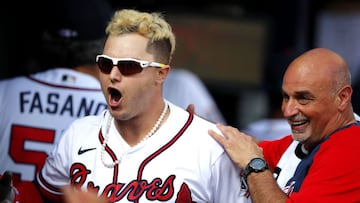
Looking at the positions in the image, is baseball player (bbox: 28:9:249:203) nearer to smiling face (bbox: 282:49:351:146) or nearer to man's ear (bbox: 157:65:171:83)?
man's ear (bbox: 157:65:171:83)

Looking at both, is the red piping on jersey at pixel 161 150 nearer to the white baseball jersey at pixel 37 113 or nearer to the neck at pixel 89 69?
the white baseball jersey at pixel 37 113

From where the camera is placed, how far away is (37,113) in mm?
5164

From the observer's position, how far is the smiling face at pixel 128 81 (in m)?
4.17

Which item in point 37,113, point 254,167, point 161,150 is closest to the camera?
point 254,167

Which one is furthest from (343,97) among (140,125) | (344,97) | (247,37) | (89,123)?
(247,37)

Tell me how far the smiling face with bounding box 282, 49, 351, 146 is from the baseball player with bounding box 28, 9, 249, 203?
347mm

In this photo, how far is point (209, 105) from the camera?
24.2 feet

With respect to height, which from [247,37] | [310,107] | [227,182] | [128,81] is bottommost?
[247,37]

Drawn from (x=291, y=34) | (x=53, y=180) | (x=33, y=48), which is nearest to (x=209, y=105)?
(x=291, y=34)

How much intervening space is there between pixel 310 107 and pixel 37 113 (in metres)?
1.65

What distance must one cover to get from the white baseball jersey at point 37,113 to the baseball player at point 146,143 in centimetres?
80

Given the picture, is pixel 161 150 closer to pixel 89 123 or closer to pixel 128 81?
pixel 128 81

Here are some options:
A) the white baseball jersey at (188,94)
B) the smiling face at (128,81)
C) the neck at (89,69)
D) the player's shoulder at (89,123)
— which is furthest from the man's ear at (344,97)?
the white baseball jersey at (188,94)

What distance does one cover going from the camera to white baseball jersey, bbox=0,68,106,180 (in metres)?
5.13
